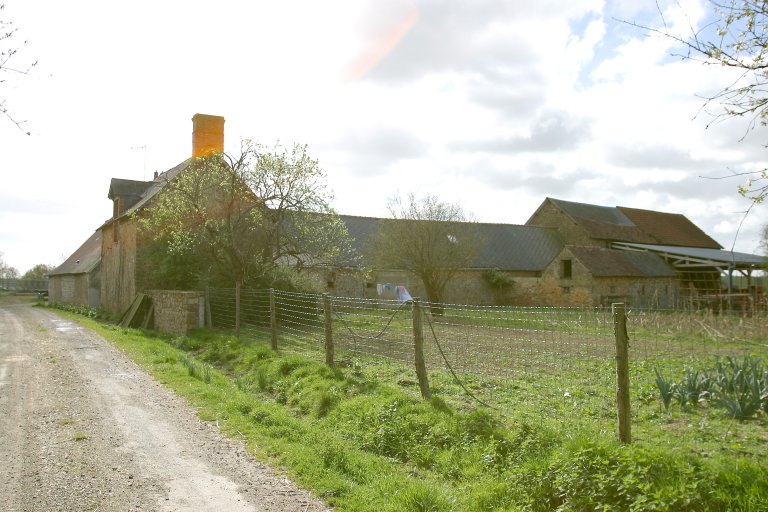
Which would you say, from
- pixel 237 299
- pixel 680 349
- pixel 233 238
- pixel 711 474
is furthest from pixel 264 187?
pixel 711 474

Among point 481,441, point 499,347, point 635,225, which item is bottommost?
point 481,441

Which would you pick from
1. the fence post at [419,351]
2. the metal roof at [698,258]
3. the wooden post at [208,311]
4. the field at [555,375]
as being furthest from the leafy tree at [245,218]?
the metal roof at [698,258]

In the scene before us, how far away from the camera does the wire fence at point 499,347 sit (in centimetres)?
776

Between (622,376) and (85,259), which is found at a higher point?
(85,259)

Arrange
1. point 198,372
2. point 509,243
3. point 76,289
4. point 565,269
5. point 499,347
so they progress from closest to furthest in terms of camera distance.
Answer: point 499,347, point 198,372, point 565,269, point 76,289, point 509,243

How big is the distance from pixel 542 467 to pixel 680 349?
8928 millimetres

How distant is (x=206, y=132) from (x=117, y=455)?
23.1 metres

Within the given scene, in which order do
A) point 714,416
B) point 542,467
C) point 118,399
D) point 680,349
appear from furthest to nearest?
point 680,349 < point 118,399 < point 714,416 < point 542,467

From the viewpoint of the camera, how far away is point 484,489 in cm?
511

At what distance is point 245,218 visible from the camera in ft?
63.5

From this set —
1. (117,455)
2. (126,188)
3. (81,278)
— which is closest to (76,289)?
(81,278)

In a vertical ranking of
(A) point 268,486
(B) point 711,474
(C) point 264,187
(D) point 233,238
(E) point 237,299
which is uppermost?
(C) point 264,187

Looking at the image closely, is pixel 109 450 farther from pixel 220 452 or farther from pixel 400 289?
pixel 400 289

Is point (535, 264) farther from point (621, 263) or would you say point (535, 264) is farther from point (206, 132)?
point (206, 132)
